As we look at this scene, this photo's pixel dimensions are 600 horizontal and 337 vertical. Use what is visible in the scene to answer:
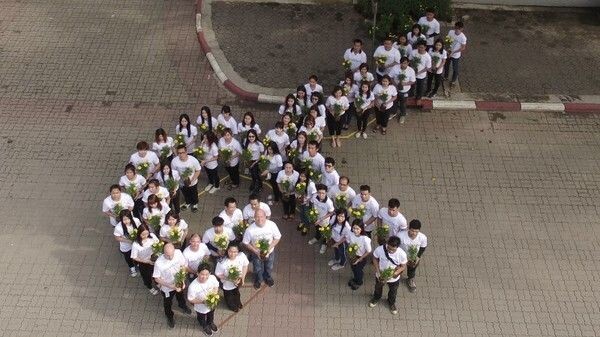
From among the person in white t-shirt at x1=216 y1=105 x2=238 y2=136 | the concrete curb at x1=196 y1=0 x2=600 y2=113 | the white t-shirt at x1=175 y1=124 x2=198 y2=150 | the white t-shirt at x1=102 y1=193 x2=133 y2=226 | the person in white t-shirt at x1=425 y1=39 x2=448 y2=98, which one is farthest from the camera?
the concrete curb at x1=196 y1=0 x2=600 y2=113

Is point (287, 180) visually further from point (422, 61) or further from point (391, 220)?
point (422, 61)

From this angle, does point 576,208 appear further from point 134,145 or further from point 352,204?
point 134,145

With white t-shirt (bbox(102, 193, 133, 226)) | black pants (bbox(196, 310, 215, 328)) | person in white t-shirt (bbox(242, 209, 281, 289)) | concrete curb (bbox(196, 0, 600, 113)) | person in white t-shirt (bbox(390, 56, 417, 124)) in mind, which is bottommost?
black pants (bbox(196, 310, 215, 328))

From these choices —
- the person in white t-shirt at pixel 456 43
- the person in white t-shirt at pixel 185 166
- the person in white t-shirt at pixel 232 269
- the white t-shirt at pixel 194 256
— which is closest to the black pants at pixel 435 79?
the person in white t-shirt at pixel 456 43

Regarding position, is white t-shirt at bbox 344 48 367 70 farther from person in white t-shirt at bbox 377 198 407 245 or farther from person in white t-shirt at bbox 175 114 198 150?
person in white t-shirt at bbox 377 198 407 245

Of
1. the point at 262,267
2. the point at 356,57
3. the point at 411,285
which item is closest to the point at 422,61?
the point at 356,57

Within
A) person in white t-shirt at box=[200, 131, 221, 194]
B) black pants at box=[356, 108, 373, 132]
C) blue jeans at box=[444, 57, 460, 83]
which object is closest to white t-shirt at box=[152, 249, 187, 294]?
person in white t-shirt at box=[200, 131, 221, 194]

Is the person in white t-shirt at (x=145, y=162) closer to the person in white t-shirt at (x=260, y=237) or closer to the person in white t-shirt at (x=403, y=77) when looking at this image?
the person in white t-shirt at (x=260, y=237)
